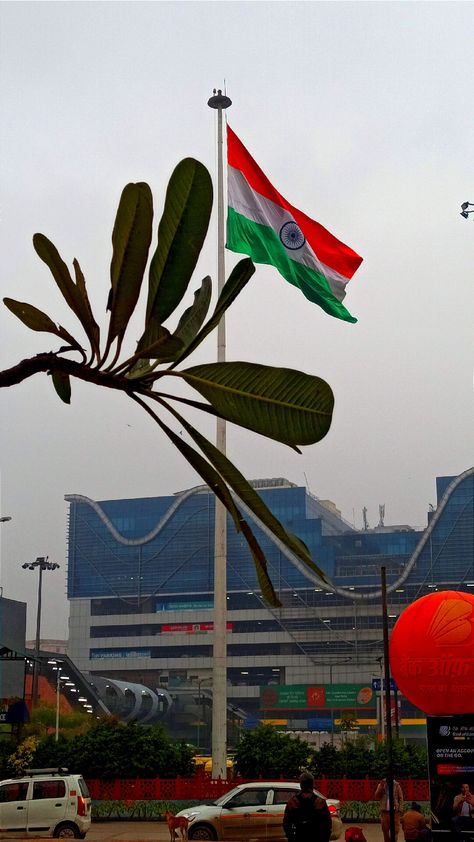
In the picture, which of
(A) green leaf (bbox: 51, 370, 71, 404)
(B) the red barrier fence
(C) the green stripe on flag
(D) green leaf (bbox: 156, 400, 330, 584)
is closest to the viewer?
(D) green leaf (bbox: 156, 400, 330, 584)

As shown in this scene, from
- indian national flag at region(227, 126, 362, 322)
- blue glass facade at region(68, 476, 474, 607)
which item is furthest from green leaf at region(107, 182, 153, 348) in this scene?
blue glass facade at region(68, 476, 474, 607)

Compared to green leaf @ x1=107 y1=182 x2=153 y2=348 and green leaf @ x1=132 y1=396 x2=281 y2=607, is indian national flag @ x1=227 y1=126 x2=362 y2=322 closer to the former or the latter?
green leaf @ x1=132 y1=396 x2=281 y2=607

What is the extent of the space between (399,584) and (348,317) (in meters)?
67.3

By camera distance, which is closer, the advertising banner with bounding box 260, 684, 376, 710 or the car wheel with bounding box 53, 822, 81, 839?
the car wheel with bounding box 53, 822, 81, 839

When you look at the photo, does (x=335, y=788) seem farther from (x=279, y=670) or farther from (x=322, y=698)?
(x=279, y=670)

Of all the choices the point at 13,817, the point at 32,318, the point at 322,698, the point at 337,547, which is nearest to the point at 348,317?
the point at 13,817

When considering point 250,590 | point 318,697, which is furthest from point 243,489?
point 250,590

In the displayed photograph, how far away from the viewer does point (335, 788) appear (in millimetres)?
21078

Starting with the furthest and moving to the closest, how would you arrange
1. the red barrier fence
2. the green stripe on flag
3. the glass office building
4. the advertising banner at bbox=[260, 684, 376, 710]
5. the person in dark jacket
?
1. the glass office building
2. the advertising banner at bbox=[260, 684, 376, 710]
3. the red barrier fence
4. the green stripe on flag
5. the person in dark jacket

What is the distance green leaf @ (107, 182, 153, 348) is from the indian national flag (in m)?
14.4

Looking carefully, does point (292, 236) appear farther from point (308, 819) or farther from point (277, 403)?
point (277, 403)

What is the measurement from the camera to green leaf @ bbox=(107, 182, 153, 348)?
1728mm

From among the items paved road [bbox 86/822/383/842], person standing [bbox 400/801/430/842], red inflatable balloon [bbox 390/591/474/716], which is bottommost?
paved road [bbox 86/822/383/842]

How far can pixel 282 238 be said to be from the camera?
691 inches
